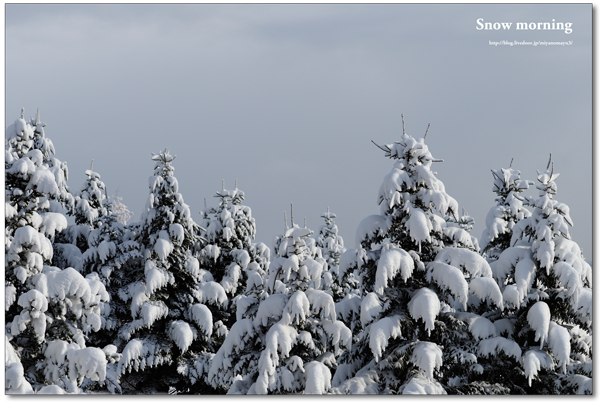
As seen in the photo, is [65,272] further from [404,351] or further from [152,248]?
[404,351]

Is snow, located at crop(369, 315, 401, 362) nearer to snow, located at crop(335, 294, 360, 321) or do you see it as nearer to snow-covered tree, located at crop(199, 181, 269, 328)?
snow, located at crop(335, 294, 360, 321)

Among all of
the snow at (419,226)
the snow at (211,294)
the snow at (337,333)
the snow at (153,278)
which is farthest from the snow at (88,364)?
the snow at (419,226)

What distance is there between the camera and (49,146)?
79.7 feet

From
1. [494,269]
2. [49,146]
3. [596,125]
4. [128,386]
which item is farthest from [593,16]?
[49,146]

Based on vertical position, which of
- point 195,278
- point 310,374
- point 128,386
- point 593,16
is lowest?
point 128,386

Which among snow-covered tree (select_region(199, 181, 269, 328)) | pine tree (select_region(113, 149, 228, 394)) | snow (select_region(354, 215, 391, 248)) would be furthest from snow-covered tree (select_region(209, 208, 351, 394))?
snow-covered tree (select_region(199, 181, 269, 328))

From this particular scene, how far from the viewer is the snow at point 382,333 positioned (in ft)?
37.2

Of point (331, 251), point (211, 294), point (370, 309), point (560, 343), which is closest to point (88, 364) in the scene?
point (370, 309)

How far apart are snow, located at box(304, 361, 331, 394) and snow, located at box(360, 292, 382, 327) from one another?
55.4 inches

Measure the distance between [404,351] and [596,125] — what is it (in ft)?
19.1

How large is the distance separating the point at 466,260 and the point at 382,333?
2560mm

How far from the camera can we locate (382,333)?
11.5 m

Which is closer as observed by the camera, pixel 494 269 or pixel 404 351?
pixel 404 351

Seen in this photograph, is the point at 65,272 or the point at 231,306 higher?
the point at 65,272
